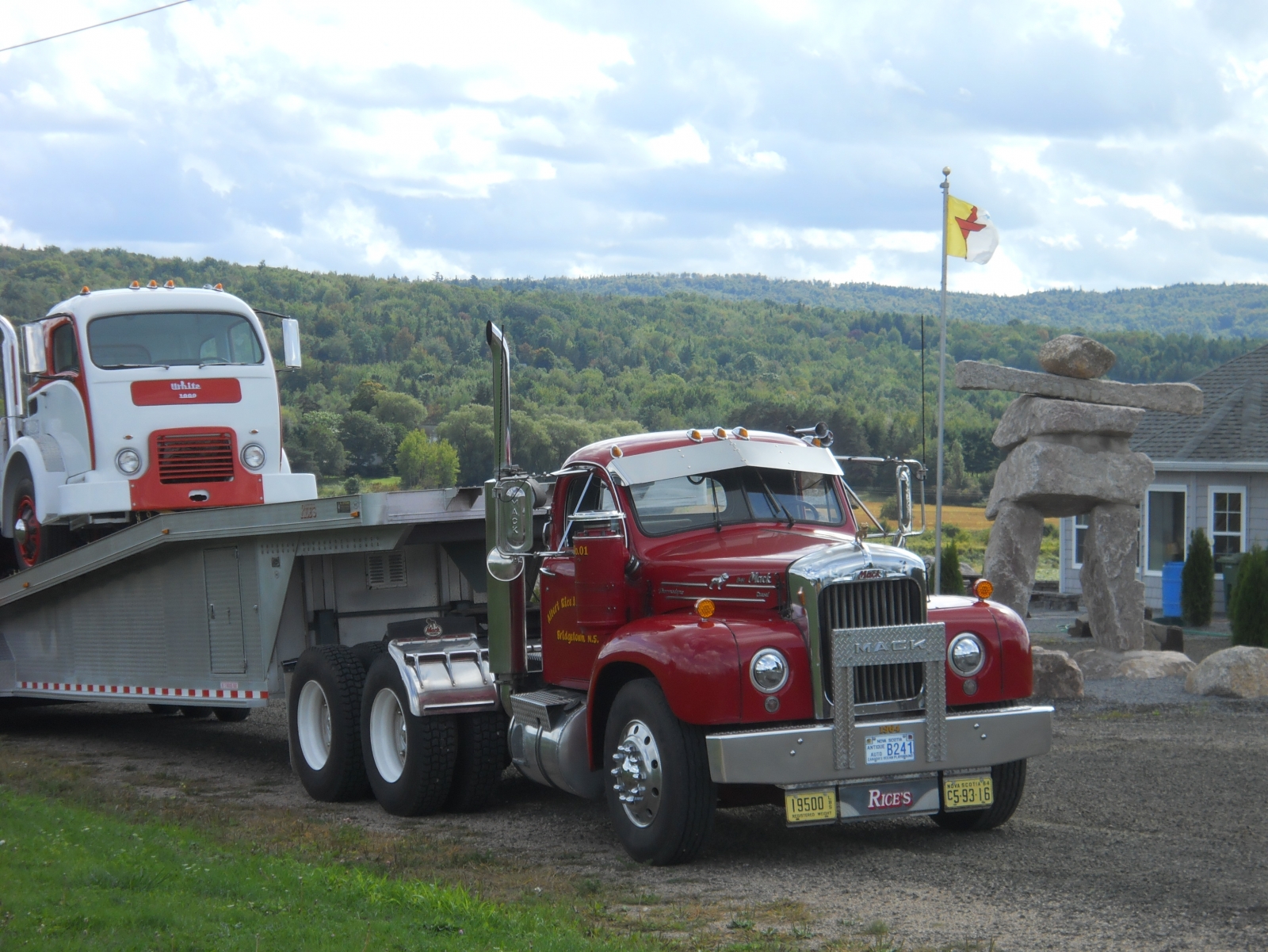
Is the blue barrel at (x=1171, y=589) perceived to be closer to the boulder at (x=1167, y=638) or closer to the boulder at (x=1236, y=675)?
the boulder at (x=1167, y=638)

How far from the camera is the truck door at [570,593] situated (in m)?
7.98

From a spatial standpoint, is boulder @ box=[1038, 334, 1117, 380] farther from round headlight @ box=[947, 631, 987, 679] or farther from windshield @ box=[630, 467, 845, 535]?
round headlight @ box=[947, 631, 987, 679]

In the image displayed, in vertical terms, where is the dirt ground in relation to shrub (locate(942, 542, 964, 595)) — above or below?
above

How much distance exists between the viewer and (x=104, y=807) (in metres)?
8.92

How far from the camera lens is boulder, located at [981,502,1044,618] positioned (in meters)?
15.9

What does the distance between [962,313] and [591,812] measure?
3776 inches

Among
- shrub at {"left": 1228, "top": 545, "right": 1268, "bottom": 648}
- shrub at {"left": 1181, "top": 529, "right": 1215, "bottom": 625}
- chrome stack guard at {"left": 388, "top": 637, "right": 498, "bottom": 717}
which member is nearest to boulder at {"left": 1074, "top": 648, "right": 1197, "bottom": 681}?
→ shrub at {"left": 1228, "top": 545, "right": 1268, "bottom": 648}

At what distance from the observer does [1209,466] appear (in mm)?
22172

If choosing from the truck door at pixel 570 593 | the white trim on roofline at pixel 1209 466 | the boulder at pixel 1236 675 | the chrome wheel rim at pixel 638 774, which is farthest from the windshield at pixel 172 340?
the white trim on roofline at pixel 1209 466

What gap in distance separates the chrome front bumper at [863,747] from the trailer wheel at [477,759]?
2.39 metres

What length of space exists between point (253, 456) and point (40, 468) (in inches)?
72.4

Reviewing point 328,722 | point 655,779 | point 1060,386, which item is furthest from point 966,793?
point 1060,386

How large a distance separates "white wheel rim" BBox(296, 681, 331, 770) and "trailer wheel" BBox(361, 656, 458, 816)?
557 millimetres

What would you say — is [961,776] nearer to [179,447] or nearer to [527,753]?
[527,753]
